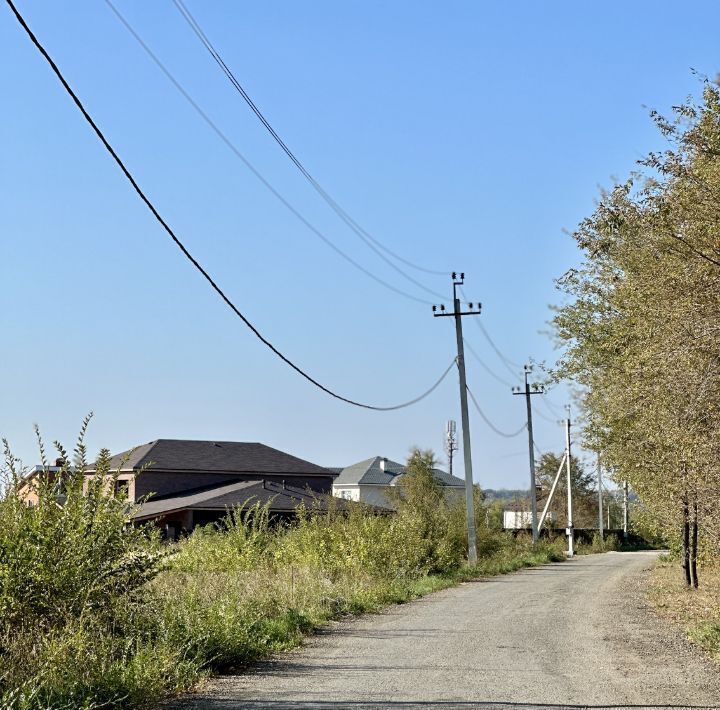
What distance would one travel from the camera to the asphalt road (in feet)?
34.6

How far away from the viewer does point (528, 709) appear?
9.99 m

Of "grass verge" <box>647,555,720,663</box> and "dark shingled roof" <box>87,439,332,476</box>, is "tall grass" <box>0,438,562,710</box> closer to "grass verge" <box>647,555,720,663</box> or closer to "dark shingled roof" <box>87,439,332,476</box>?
"grass verge" <box>647,555,720,663</box>

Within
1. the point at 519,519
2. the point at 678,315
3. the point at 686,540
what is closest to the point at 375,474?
the point at 519,519

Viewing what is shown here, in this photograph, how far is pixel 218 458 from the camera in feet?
194

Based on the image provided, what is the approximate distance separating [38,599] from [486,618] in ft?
32.0

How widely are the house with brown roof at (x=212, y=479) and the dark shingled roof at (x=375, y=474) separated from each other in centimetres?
2541

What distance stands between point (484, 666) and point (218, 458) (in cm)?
4723

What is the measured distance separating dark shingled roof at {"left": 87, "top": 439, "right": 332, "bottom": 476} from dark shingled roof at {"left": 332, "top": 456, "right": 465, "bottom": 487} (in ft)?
83.4

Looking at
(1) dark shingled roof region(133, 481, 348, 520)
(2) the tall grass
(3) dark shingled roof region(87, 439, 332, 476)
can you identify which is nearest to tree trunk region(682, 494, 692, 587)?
(2) the tall grass

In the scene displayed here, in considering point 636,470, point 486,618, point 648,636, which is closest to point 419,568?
point 636,470

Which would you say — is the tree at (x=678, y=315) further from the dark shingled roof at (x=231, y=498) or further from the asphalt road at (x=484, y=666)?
the dark shingled roof at (x=231, y=498)

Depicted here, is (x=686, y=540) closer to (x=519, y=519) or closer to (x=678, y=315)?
(x=678, y=315)

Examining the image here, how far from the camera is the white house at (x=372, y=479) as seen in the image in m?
86.3

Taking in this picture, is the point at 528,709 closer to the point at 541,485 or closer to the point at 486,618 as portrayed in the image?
the point at 486,618
